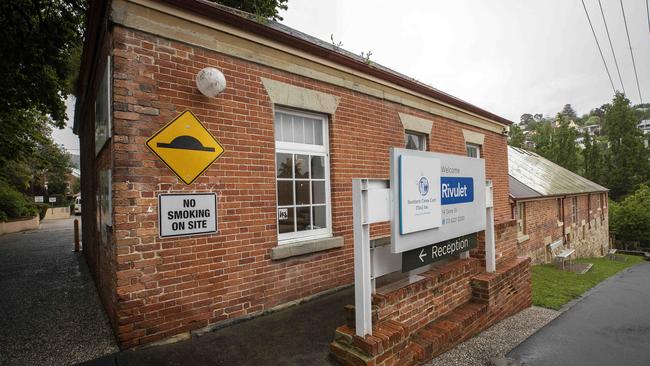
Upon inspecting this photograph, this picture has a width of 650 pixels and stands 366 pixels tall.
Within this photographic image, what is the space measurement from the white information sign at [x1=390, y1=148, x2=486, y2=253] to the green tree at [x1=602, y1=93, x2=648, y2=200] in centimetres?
4848

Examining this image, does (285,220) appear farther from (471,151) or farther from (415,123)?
(471,151)

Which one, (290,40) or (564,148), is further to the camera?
(564,148)

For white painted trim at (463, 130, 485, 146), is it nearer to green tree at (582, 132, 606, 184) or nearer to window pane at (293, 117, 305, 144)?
window pane at (293, 117, 305, 144)

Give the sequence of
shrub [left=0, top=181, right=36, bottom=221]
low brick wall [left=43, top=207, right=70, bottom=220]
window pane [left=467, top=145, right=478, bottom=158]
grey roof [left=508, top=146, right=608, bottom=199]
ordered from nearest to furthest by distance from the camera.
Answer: window pane [left=467, top=145, right=478, bottom=158] < grey roof [left=508, top=146, right=608, bottom=199] < shrub [left=0, top=181, right=36, bottom=221] < low brick wall [left=43, top=207, right=70, bottom=220]

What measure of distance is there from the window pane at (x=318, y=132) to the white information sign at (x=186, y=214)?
203 cm

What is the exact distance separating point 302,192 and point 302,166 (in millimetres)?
422

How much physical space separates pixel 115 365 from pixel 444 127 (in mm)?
7693

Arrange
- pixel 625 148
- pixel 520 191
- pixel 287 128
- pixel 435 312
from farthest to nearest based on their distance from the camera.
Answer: pixel 625 148, pixel 520 191, pixel 287 128, pixel 435 312

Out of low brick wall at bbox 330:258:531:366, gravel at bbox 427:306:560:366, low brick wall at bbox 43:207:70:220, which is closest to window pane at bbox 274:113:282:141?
low brick wall at bbox 330:258:531:366

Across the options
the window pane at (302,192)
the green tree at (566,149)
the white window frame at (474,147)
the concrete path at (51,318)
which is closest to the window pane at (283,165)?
the window pane at (302,192)

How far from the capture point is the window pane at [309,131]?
17.0 feet

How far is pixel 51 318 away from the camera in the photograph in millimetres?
4418

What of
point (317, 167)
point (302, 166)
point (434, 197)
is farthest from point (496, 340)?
point (302, 166)

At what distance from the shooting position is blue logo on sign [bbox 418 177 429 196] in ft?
12.0
